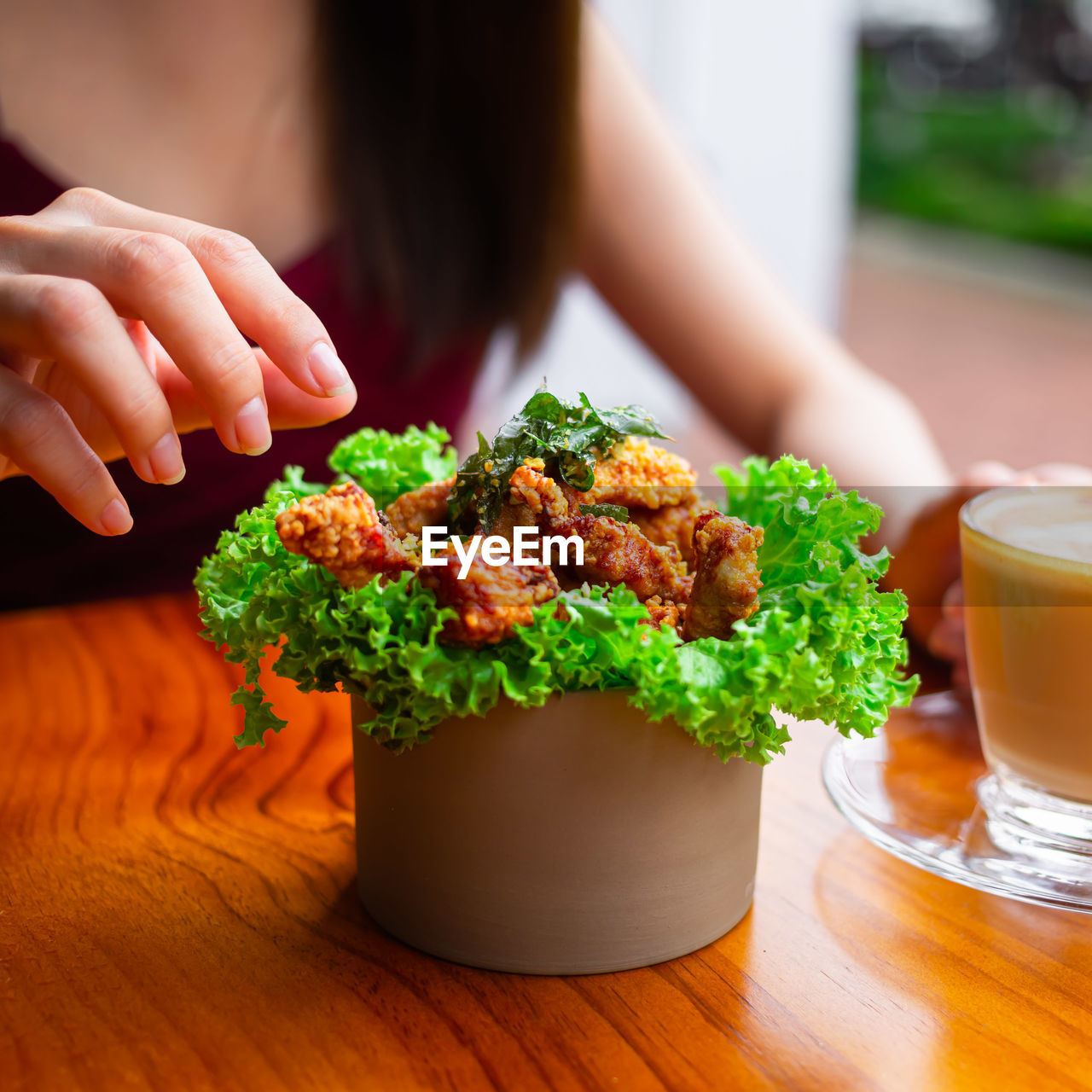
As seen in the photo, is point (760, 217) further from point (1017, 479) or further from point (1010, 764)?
point (1010, 764)

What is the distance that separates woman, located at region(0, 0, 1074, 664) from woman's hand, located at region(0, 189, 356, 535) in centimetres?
78

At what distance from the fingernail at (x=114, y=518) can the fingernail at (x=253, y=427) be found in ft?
0.31

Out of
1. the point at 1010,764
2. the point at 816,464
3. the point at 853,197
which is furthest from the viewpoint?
the point at 853,197

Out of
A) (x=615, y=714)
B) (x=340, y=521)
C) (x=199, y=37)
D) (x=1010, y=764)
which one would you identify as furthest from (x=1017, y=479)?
(x=199, y=37)

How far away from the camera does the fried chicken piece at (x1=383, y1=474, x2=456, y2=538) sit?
2.67 ft

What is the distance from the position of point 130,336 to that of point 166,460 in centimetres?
9

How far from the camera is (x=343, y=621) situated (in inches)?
26.5

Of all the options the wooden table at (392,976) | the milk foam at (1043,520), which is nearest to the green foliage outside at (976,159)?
the milk foam at (1043,520)

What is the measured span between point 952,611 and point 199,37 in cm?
135

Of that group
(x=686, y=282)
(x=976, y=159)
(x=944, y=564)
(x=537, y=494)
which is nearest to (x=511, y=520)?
(x=537, y=494)

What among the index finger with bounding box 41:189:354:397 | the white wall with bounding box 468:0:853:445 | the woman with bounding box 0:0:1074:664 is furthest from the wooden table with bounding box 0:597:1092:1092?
the white wall with bounding box 468:0:853:445

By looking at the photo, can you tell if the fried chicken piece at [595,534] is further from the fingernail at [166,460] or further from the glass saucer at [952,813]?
the glass saucer at [952,813]

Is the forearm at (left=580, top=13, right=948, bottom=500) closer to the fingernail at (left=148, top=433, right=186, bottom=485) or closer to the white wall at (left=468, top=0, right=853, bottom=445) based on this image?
the fingernail at (left=148, top=433, right=186, bottom=485)

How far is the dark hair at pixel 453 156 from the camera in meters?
1.71
